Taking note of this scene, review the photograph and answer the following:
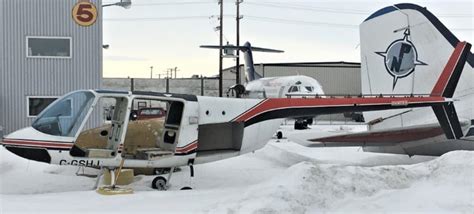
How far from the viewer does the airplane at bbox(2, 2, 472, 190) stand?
7988 millimetres

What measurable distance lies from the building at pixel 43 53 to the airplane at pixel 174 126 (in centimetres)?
626

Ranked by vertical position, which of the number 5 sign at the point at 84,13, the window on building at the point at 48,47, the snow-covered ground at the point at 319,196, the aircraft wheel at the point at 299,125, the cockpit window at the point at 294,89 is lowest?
the aircraft wheel at the point at 299,125

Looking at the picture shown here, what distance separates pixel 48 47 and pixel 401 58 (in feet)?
35.3

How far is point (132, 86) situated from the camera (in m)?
47.0

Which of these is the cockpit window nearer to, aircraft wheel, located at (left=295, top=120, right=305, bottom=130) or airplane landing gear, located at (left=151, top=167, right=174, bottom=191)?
aircraft wheel, located at (left=295, top=120, right=305, bottom=130)

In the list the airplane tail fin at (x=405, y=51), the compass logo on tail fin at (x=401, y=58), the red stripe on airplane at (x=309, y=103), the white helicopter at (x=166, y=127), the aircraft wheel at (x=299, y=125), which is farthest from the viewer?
the aircraft wheel at (x=299, y=125)

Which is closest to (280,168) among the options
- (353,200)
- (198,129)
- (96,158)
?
(198,129)

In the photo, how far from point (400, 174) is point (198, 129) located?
12.3 ft

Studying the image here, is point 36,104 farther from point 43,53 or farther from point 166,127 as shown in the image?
point 166,127

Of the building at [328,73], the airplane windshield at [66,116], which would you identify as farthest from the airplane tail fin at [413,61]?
the building at [328,73]

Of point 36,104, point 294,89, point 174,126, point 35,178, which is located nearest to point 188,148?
point 174,126

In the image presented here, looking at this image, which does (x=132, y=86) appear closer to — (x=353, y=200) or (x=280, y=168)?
(x=280, y=168)

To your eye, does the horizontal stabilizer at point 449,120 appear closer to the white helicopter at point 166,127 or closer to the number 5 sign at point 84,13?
the white helicopter at point 166,127

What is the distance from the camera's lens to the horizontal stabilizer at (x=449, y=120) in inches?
401
